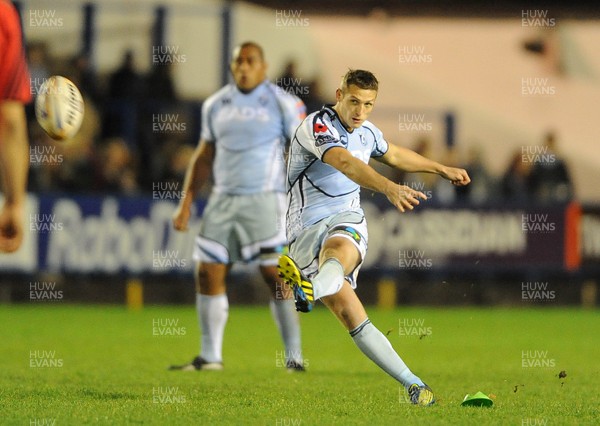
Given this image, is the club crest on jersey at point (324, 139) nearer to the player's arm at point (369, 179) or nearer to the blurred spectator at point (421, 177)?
the player's arm at point (369, 179)

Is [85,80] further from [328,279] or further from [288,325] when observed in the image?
[328,279]

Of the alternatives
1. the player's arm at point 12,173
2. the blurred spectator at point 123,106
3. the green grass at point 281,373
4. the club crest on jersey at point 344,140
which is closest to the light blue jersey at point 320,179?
the club crest on jersey at point 344,140

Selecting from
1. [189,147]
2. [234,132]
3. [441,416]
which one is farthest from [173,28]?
[441,416]

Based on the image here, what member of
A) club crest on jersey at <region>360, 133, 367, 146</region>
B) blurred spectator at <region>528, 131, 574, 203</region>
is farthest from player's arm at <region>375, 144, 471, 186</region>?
blurred spectator at <region>528, 131, 574, 203</region>

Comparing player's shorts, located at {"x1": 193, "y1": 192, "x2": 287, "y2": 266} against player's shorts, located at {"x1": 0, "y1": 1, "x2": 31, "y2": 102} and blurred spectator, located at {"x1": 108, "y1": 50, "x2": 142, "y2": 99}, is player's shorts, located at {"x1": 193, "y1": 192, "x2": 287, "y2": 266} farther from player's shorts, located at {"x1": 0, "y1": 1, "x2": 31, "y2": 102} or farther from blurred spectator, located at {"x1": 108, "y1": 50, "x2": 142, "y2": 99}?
blurred spectator, located at {"x1": 108, "y1": 50, "x2": 142, "y2": 99}

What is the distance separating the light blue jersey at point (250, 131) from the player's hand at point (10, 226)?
4222mm

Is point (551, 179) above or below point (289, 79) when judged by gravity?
below

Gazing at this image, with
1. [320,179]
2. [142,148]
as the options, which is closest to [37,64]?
[142,148]

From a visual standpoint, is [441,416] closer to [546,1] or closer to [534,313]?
[534,313]

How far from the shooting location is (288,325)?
10.9m

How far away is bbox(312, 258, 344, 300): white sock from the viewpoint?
7.74 meters

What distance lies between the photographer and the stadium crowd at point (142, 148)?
58.5 ft

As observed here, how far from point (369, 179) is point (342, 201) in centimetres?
76

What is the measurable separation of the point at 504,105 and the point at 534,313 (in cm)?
625
